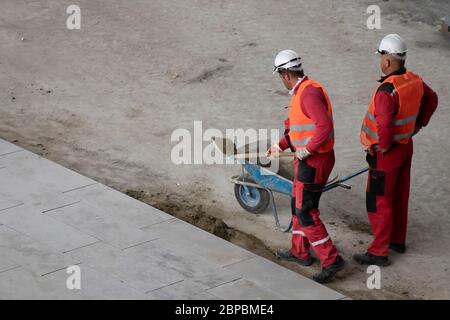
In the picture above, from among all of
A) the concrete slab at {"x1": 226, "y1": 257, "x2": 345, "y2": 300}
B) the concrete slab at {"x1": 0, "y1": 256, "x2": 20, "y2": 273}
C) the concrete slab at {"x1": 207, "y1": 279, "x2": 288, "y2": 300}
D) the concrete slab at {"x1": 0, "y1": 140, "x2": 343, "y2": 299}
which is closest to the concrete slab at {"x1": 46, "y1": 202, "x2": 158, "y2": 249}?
the concrete slab at {"x1": 0, "y1": 140, "x2": 343, "y2": 299}

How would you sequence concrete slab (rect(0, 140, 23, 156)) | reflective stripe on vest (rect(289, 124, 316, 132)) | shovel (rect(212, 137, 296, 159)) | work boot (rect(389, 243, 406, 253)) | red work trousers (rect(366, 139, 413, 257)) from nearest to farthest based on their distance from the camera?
reflective stripe on vest (rect(289, 124, 316, 132)) < red work trousers (rect(366, 139, 413, 257)) < work boot (rect(389, 243, 406, 253)) < shovel (rect(212, 137, 296, 159)) < concrete slab (rect(0, 140, 23, 156))

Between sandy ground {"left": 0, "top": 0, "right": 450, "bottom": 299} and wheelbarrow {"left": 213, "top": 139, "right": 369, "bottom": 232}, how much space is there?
16 cm

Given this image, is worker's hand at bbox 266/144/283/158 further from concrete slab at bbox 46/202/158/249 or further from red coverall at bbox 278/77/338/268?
concrete slab at bbox 46/202/158/249

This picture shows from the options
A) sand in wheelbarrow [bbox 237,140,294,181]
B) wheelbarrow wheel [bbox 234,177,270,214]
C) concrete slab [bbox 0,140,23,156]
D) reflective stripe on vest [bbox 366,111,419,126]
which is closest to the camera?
reflective stripe on vest [bbox 366,111,419,126]

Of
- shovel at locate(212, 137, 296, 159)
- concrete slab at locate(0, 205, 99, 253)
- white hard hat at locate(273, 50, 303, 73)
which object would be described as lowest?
concrete slab at locate(0, 205, 99, 253)

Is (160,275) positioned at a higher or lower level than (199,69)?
lower

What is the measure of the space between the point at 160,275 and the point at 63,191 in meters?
2.30

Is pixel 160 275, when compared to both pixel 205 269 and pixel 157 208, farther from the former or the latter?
pixel 157 208

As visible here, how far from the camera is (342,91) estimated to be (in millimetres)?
14000

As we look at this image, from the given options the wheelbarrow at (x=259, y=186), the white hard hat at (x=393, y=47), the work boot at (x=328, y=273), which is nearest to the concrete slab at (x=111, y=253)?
the work boot at (x=328, y=273)

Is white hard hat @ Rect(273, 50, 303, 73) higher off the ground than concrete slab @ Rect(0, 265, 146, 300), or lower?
higher

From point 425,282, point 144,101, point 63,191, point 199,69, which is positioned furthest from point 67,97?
point 425,282

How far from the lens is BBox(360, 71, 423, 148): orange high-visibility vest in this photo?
936 centimetres

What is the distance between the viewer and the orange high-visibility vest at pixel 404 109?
9.36m
